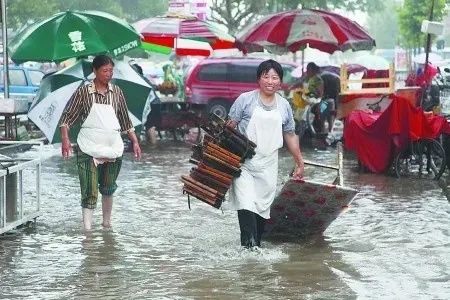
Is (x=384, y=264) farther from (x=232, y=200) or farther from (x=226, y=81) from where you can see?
(x=226, y=81)

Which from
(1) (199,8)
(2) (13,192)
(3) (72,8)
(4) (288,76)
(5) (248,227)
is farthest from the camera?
(3) (72,8)

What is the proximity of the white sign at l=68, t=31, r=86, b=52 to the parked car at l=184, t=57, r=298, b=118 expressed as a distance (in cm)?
1353

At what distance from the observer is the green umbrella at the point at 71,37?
40.3 feet

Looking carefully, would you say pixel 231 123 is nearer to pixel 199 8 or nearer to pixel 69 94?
pixel 69 94

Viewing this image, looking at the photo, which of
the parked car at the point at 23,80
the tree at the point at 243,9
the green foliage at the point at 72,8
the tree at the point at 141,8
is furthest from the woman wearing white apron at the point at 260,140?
the tree at the point at 141,8

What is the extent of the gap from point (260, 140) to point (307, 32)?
11.8 meters

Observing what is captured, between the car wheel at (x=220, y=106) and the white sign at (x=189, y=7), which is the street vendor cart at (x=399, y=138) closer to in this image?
the car wheel at (x=220, y=106)

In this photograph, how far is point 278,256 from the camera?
328 inches

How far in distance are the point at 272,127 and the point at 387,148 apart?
685cm

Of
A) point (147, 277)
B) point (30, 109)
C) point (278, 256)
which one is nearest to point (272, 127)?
point (278, 256)

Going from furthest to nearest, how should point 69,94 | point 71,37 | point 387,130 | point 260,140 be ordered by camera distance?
point 387,130
point 71,37
point 69,94
point 260,140

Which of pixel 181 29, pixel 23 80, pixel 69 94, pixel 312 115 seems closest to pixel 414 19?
pixel 23 80

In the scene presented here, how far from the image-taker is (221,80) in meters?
26.6

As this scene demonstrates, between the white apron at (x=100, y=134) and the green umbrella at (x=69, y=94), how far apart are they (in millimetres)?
2144
